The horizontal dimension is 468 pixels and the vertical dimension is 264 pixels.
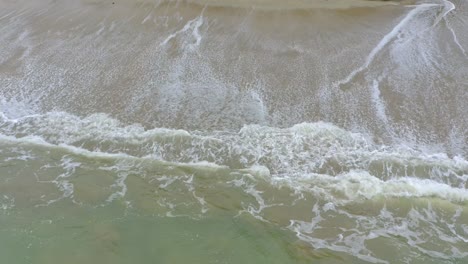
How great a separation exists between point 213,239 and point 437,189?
267cm

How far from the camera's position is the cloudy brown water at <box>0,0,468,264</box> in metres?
4.49

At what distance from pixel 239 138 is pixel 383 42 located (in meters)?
3.83

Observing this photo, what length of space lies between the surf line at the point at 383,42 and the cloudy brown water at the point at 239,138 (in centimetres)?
4

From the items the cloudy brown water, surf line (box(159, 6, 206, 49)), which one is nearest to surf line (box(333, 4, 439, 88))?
the cloudy brown water

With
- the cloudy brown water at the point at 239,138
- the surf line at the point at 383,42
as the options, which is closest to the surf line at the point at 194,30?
the cloudy brown water at the point at 239,138

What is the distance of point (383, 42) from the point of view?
308 inches

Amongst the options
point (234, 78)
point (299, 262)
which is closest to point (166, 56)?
point (234, 78)

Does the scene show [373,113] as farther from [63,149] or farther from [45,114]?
[45,114]

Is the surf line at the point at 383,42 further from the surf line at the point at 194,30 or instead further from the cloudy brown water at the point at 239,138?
the surf line at the point at 194,30

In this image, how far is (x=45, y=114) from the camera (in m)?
6.44

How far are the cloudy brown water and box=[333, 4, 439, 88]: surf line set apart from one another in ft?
0.13

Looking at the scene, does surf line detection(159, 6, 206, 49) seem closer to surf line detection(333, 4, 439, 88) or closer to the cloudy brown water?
the cloudy brown water

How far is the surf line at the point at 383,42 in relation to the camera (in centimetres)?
689

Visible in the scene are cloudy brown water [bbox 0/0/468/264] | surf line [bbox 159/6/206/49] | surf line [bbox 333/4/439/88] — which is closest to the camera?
cloudy brown water [bbox 0/0/468/264]
